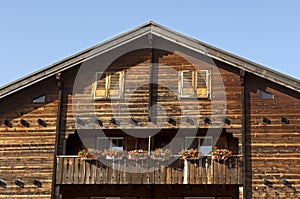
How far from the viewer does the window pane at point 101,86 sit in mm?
32594

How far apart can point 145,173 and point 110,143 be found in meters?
3.35

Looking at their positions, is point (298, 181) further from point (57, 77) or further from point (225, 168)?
point (57, 77)

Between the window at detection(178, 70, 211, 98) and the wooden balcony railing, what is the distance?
11.1 feet

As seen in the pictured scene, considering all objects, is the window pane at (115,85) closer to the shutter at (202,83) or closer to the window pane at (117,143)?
the window pane at (117,143)

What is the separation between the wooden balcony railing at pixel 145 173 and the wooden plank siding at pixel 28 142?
0.94 m

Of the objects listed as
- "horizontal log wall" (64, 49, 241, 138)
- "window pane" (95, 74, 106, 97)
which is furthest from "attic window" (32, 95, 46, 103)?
"window pane" (95, 74, 106, 97)

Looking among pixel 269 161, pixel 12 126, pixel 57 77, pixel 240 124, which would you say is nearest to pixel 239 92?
pixel 240 124

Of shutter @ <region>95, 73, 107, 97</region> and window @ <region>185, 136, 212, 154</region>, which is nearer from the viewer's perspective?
window @ <region>185, 136, 212, 154</region>

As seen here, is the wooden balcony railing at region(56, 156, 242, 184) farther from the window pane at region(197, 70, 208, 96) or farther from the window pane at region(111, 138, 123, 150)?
the window pane at region(197, 70, 208, 96)

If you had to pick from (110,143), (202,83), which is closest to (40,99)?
(110,143)

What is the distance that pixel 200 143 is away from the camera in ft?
107

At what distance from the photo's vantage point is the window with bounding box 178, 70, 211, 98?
3188 centimetres

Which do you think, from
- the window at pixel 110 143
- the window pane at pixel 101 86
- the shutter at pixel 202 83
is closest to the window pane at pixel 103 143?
the window at pixel 110 143

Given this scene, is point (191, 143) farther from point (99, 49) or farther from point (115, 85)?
point (99, 49)
